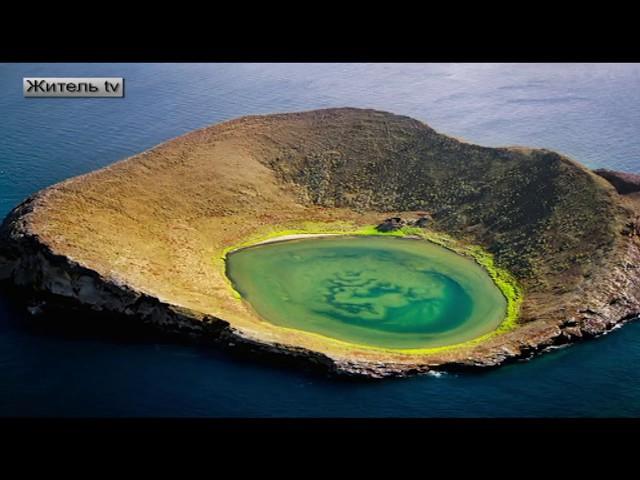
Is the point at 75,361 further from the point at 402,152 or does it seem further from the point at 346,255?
the point at 402,152

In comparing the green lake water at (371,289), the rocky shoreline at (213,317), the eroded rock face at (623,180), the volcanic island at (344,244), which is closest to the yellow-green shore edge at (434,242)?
the volcanic island at (344,244)

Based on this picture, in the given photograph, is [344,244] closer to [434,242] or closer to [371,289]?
[434,242]

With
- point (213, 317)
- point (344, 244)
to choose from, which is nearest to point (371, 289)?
point (344, 244)

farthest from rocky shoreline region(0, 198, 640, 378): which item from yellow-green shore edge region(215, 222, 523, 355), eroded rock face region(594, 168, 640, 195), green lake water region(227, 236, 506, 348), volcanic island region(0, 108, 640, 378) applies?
eroded rock face region(594, 168, 640, 195)

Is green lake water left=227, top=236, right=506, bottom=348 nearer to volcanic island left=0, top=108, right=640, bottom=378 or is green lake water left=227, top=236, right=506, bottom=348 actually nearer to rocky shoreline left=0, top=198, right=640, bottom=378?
volcanic island left=0, top=108, right=640, bottom=378

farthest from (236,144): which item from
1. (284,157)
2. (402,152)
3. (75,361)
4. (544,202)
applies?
(75,361)

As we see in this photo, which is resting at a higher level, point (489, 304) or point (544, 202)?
point (544, 202)
